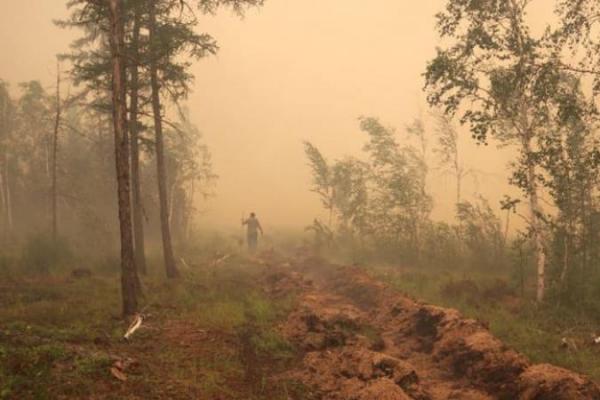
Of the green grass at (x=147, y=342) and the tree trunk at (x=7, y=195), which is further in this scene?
the tree trunk at (x=7, y=195)

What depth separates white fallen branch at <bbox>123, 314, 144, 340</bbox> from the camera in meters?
9.66

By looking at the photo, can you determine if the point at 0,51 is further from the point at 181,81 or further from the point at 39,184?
the point at 181,81

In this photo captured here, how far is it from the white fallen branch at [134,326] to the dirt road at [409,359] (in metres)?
3.22

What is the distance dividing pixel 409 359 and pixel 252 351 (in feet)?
10.7

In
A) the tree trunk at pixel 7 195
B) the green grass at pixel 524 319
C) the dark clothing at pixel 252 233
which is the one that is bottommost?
the green grass at pixel 524 319

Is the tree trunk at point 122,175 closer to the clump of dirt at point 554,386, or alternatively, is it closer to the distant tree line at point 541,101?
the clump of dirt at point 554,386

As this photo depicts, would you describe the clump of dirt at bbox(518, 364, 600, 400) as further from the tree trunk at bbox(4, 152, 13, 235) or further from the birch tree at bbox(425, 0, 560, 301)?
the tree trunk at bbox(4, 152, 13, 235)

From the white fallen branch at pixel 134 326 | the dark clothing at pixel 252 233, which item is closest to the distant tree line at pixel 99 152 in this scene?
the dark clothing at pixel 252 233

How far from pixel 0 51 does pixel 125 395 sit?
191 meters

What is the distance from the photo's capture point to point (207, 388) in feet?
24.2

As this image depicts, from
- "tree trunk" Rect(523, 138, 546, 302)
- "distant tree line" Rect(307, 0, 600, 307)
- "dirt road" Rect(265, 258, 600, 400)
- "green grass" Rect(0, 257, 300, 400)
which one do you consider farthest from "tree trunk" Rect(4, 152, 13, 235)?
"tree trunk" Rect(523, 138, 546, 302)

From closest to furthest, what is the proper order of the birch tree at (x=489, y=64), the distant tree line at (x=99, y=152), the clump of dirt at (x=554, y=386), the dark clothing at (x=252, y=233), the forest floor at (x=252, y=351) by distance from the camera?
the clump of dirt at (x=554, y=386), the forest floor at (x=252, y=351), the birch tree at (x=489, y=64), the distant tree line at (x=99, y=152), the dark clothing at (x=252, y=233)

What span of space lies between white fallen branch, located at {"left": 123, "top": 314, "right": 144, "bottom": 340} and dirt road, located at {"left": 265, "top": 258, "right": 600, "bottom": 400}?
3.22 m

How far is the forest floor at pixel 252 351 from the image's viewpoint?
7.08 meters
